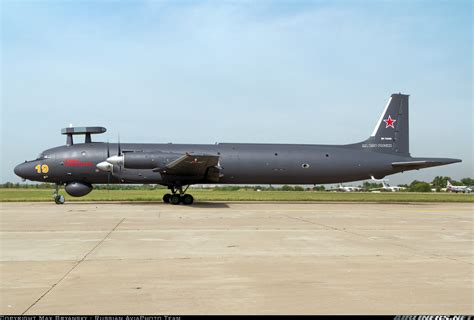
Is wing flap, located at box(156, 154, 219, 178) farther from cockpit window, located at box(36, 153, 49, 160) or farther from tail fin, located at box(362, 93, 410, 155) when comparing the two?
tail fin, located at box(362, 93, 410, 155)

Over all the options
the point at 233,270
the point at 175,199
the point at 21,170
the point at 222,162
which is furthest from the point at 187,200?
the point at 233,270

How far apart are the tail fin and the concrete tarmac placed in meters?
17.1

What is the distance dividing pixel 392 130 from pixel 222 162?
480 inches

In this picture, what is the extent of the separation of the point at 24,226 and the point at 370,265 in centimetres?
1120

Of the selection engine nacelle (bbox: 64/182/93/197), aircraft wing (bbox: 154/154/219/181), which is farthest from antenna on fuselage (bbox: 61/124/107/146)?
aircraft wing (bbox: 154/154/219/181)

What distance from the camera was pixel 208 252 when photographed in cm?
1008

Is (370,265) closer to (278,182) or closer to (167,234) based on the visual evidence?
(167,234)

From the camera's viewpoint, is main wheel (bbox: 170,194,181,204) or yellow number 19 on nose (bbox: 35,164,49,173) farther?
yellow number 19 on nose (bbox: 35,164,49,173)

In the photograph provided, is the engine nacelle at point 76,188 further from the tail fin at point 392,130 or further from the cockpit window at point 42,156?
the tail fin at point 392,130

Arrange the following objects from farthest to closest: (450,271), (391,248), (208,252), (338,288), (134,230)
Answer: (134,230) → (391,248) → (208,252) → (450,271) → (338,288)

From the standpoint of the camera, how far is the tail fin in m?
31.7

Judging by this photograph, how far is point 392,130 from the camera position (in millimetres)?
31922

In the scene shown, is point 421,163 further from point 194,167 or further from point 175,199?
point 175,199

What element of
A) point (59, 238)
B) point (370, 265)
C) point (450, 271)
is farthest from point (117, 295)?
point (59, 238)
